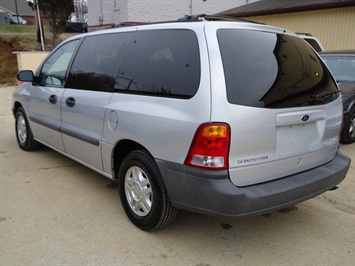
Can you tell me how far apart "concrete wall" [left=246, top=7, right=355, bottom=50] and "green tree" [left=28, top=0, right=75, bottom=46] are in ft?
34.9

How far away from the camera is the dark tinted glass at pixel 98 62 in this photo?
3408 mm

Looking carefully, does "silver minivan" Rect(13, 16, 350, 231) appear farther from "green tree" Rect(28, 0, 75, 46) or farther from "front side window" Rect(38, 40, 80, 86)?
"green tree" Rect(28, 0, 75, 46)

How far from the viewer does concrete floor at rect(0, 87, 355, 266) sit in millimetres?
2781

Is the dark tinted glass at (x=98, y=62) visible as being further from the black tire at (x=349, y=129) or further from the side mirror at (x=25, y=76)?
the black tire at (x=349, y=129)

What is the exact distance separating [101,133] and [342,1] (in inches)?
450

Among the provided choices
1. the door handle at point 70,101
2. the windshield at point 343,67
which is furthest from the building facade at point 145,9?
the door handle at point 70,101

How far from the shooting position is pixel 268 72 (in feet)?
8.74

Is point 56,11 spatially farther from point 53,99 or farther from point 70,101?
point 70,101

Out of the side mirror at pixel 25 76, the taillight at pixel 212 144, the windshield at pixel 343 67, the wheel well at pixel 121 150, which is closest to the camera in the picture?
the taillight at pixel 212 144

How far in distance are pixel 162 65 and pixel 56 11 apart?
55.0 feet

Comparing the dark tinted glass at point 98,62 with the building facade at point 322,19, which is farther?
the building facade at point 322,19

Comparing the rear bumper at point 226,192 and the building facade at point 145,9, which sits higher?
the building facade at point 145,9

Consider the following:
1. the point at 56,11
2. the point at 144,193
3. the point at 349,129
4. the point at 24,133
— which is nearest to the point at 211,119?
the point at 144,193

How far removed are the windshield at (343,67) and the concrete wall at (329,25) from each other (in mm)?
6090
